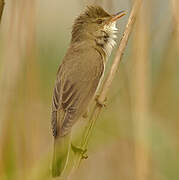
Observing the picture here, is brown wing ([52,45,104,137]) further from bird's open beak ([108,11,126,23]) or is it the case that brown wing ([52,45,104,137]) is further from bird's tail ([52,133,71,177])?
bird's open beak ([108,11,126,23])

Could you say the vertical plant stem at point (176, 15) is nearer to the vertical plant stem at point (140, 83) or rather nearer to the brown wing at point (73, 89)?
the vertical plant stem at point (140, 83)

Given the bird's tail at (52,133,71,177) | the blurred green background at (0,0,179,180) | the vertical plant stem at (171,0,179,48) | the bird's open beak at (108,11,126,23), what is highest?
the bird's open beak at (108,11,126,23)

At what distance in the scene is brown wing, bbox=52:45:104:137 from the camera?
7.16ft

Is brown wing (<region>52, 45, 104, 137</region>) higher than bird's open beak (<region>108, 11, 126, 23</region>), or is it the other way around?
bird's open beak (<region>108, 11, 126, 23</region>)

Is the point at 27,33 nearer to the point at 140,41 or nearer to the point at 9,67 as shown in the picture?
the point at 9,67

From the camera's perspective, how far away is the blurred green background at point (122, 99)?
1.54m

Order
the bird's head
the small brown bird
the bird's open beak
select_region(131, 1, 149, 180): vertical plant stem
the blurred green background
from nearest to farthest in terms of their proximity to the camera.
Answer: the blurred green background < select_region(131, 1, 149, 180): vertical plant stem < the small brown bird < the bird's open beak < the bird's head

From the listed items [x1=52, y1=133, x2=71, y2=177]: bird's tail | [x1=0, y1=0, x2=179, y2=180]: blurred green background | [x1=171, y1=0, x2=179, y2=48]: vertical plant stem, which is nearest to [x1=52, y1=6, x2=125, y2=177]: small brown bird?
[x1=52, y1=133, x2=71, y2=177]: bird's tail

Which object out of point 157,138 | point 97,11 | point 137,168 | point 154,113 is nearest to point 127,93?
point 154,113

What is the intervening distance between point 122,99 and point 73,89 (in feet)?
1.68

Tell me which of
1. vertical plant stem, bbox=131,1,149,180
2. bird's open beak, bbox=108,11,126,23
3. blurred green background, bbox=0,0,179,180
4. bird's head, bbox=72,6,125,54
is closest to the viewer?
blurred green background, bbox=0,0,179,180

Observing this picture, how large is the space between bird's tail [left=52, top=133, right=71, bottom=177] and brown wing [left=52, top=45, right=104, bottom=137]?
0.12m

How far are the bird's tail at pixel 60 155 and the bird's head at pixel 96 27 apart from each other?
108cm

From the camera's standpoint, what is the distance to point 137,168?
178 centimetres
